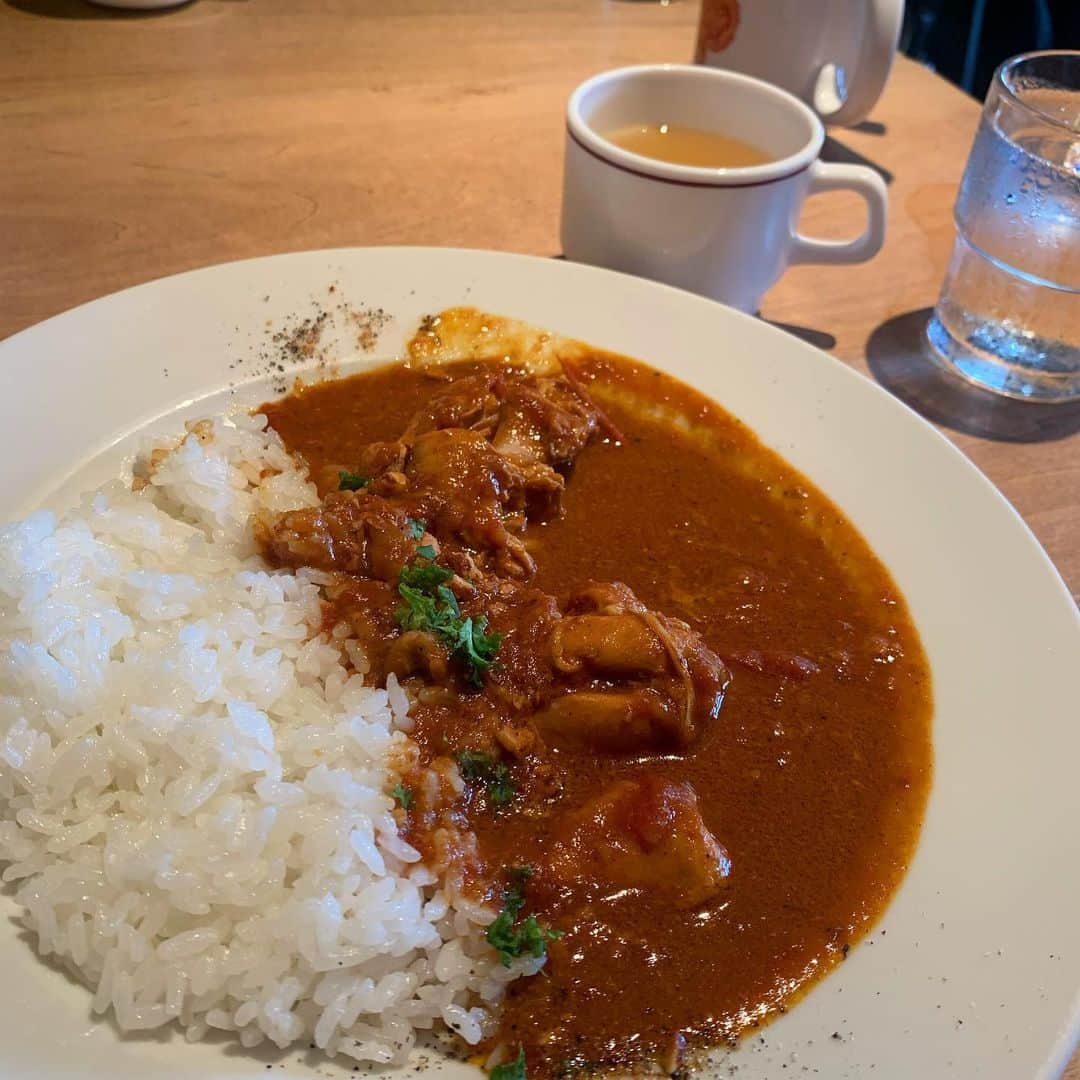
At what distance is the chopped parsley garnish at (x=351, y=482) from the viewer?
277 centimetres

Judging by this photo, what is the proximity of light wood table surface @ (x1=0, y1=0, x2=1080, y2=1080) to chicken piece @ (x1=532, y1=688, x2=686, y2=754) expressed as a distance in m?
1.42

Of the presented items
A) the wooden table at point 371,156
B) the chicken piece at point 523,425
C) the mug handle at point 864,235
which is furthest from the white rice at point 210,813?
the mug handle at point 864,235

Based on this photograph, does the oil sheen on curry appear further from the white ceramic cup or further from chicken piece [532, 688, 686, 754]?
the white ceramic cup

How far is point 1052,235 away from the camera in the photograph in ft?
10.5

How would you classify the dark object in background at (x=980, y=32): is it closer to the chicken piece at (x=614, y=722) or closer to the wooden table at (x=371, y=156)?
the wooden table at (x=371, y=156)

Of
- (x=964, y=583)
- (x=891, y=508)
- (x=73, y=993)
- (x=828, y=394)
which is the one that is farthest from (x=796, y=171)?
(x=73, y=993)

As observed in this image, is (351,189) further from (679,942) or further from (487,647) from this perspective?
(679,942)

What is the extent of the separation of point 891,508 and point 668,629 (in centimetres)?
80

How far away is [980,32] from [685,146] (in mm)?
4921

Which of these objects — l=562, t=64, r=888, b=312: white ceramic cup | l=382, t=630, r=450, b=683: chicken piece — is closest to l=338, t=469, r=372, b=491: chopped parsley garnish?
l=382, t=630, r=450, b=683: chicken piece

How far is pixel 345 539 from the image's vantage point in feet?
8.50

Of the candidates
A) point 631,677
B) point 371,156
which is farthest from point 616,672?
point 371,156

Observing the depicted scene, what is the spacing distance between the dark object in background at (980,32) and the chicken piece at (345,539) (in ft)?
20.7

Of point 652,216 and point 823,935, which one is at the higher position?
point 652,216
